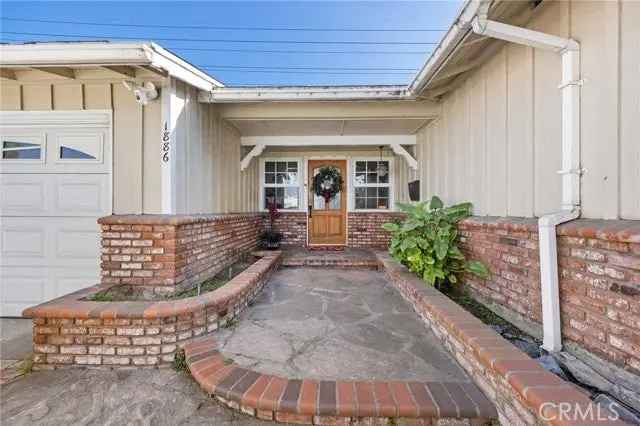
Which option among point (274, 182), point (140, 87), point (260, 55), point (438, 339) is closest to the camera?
point (438, 339)

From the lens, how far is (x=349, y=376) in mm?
1753

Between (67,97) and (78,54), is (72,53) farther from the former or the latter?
(67,97)

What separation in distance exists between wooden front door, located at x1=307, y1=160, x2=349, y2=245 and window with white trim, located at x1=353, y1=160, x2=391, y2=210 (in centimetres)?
35

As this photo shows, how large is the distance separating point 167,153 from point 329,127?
9.14 feet

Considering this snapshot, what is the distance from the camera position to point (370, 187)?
657cm

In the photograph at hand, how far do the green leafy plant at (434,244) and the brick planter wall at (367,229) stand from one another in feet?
10.3

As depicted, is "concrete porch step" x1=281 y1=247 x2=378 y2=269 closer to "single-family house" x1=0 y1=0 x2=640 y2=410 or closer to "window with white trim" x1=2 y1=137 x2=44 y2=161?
"single-family house" x1=0 y1=0 x2=640 y2=410

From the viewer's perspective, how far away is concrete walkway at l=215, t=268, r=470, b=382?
1816mm

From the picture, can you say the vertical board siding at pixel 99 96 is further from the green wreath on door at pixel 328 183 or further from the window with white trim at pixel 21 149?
the green wreath on door at pixel 328 183

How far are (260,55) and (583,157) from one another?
12.8 meters

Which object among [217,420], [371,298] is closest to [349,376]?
[217,420]

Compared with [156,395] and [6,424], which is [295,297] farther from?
[6,424]

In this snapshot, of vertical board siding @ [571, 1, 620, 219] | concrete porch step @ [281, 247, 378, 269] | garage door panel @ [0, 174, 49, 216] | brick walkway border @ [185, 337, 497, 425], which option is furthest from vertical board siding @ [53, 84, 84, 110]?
vertical board siding @ [571, 1, 620, 219]

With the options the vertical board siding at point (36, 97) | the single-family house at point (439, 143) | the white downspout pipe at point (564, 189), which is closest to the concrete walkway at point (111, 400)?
the single-family house at point (439, 143)
